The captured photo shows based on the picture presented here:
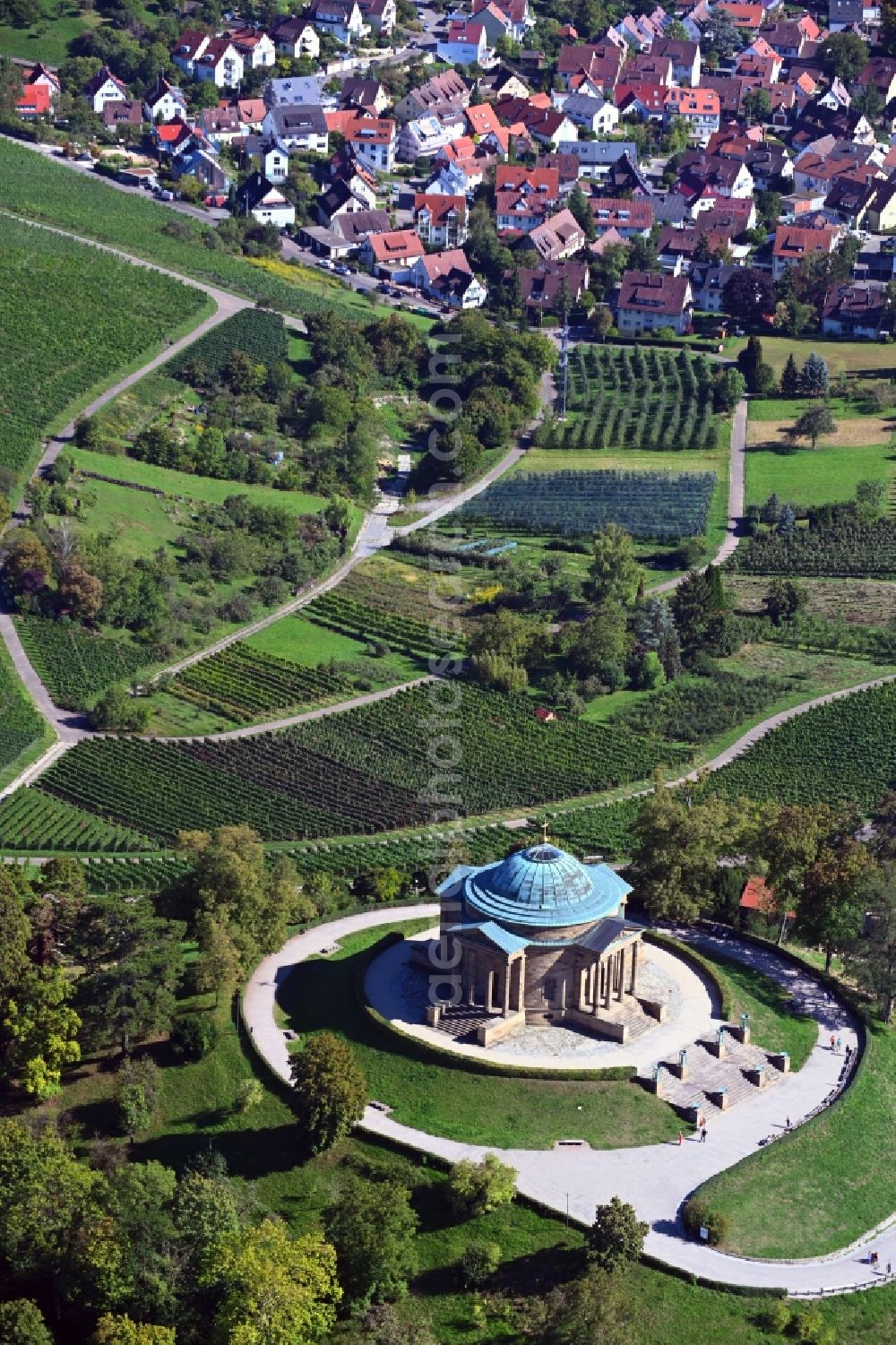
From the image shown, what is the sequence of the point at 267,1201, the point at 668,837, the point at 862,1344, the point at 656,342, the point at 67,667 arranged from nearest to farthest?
the point at 862,1344, the point at 267,1201, the point at 668,837, the point at 67,667, the point at 656,342

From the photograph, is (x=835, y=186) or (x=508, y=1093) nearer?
(x=508, y=1093)

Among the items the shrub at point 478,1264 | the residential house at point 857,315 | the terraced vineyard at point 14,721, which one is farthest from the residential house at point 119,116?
the shrub at point 478,1264

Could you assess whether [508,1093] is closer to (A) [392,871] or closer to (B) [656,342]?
(A) [392,871]

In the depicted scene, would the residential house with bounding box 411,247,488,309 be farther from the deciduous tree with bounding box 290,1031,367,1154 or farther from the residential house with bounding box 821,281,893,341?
the deciduous tree with bounding box 290,1031,367,1154

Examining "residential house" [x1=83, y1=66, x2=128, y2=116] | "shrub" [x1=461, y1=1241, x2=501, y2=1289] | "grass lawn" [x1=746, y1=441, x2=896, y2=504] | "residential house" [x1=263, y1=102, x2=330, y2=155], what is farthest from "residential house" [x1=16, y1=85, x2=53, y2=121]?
"shrub" [x1=461, y1=1241, x2=501, y2=1289]

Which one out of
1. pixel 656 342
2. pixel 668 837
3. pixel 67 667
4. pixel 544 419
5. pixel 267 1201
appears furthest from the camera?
pixel 656 342

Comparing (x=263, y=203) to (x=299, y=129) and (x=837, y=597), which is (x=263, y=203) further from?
(x=837, y=597)

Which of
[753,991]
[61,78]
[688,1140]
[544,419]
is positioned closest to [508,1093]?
[688,1140]
